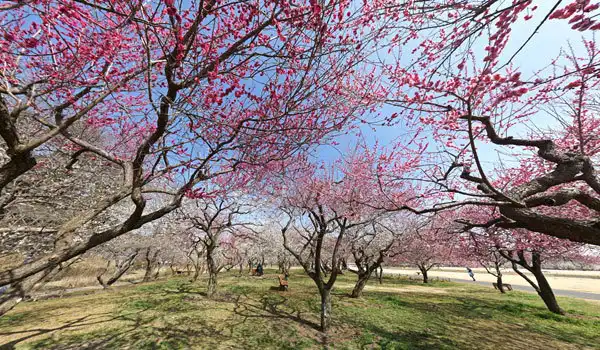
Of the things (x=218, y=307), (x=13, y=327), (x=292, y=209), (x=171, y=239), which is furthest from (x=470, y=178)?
(x=171, y=239)

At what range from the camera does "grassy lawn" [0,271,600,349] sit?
6.91 metres

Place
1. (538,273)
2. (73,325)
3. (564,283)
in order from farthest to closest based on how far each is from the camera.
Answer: (564,283), (538,273), (73,325)

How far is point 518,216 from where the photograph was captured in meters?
3.79

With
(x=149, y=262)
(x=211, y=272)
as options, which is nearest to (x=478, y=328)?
(x=211, y=272)

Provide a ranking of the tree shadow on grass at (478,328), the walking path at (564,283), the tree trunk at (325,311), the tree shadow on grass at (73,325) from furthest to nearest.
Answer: the walking path at (564,283)
the tree trunk at (325,311)
the tree shadow on grass at (478,328)
the tree shadow on grass at (73,325)

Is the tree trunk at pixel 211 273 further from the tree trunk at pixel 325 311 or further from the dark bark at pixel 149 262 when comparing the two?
the dark bark at pixel 149 262

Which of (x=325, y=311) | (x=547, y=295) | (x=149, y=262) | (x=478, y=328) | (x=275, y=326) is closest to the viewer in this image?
(x=325, y=311)

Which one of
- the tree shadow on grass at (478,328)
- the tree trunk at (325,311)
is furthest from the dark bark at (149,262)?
the tree shadow on grass at (478,328)

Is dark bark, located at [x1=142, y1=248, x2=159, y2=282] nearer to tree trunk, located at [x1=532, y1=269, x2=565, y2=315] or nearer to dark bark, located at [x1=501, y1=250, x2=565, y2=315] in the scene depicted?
dark bark, located at [x1=501, y1=250, x2=565, y2=315]

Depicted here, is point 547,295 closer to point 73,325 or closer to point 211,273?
point 211,273

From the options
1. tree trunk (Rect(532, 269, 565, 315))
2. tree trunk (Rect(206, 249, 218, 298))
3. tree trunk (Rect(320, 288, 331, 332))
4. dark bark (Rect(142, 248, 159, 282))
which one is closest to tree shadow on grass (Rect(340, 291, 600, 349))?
tree trunk (Rect(532, 269, 565, 315))

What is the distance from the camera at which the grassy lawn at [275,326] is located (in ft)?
22.7

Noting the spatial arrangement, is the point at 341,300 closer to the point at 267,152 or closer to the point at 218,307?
the point at 218,307

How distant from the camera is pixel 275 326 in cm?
835
